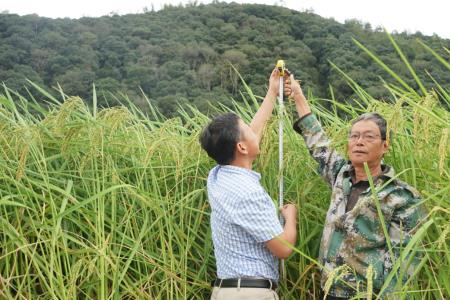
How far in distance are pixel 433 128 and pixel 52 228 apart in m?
1.84

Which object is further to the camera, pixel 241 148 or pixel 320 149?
pixel 320 149

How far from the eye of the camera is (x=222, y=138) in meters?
2.59

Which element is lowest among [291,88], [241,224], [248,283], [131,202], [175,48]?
[175,48]

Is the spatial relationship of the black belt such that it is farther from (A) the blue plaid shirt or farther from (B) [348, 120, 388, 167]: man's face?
(B) [348, 120, 388, 167]: man's face

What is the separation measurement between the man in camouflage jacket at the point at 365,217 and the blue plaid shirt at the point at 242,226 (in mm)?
264

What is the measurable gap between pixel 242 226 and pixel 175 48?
1335 inches

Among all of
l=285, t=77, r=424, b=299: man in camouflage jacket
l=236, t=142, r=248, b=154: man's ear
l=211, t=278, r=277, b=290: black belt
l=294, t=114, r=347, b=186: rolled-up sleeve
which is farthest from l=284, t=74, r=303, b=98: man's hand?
l=211, t=278, r=277, b=290: black belt

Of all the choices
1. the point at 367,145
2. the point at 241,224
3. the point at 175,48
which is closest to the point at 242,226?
the point at 241,224

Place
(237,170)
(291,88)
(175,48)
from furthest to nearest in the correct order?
(175,48) → (291,88) → (237,170)

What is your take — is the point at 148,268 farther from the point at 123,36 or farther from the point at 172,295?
the point at 123,36

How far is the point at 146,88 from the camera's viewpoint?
66.0 feet

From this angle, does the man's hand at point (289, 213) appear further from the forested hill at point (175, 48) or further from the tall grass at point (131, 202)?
the forested hill at point (175, 48)

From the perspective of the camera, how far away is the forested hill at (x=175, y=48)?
54.4ft

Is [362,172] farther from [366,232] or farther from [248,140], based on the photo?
[248,140]
